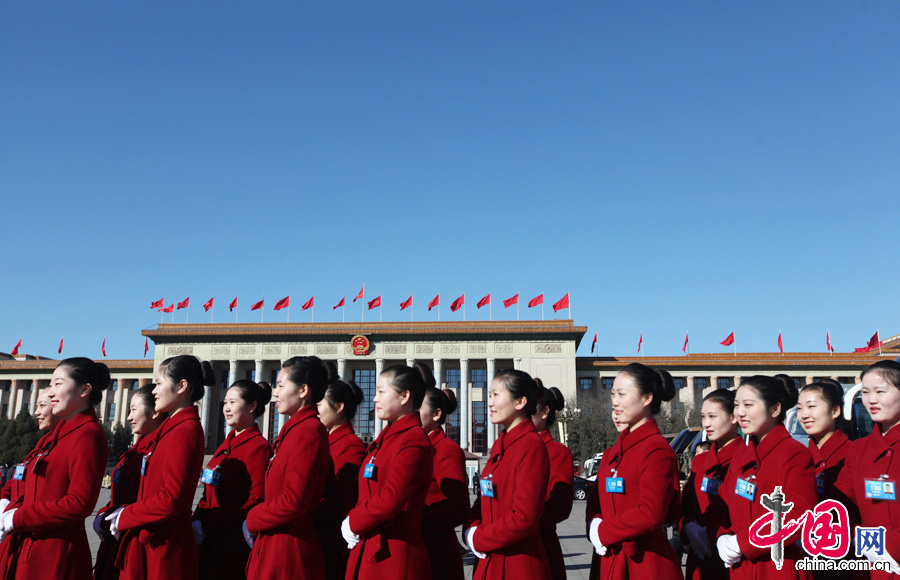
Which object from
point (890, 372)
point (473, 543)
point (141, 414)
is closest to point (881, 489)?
point (890, 372)

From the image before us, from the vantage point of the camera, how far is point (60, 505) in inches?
138

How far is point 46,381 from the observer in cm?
5069

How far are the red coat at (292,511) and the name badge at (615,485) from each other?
159cm

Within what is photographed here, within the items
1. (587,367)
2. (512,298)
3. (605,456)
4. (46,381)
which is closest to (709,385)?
(587,367)

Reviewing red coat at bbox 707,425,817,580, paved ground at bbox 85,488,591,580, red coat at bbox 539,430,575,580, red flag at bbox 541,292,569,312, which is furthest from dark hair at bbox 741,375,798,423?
red flag at bbox 541,292,569,312

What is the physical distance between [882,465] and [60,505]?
14.2 ft

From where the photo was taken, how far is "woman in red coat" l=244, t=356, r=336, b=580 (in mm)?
3486

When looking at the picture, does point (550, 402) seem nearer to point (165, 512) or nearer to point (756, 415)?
point (756, 415)

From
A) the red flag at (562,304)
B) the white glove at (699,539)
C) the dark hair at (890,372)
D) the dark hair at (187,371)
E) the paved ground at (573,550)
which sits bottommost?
the paved ground at (573,550)

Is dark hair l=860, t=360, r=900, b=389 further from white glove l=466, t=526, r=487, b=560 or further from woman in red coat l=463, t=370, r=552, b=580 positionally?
white glove l=466, t=526, r=487, b=560

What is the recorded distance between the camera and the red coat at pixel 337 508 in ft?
14.1

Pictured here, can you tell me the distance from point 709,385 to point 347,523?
47.3 metres

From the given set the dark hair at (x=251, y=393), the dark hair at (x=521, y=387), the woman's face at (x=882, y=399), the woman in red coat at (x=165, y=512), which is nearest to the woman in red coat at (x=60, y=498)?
the woman in red coat at (x=165, y=512)

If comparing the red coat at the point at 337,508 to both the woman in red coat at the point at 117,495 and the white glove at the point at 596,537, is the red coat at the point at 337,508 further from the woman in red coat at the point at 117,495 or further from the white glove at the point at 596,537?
→ the white glove at the point at 596,537
